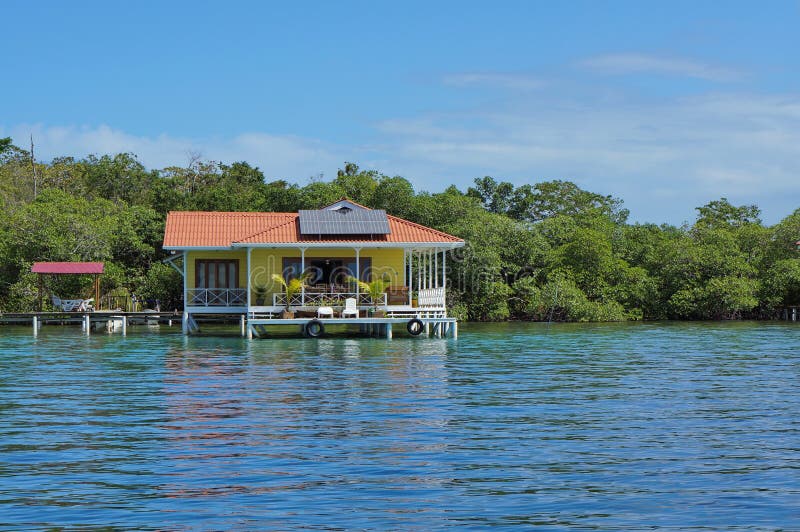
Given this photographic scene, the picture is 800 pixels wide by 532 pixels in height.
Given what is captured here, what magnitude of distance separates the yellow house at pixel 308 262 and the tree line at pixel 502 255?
10374 millimetres

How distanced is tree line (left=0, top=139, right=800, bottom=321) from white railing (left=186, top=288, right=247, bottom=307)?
10.6m

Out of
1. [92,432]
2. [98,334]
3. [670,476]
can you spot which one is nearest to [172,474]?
[92,432]

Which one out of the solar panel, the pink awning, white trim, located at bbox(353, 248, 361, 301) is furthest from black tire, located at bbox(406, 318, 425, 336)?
the pink awning

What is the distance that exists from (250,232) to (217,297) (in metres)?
3.20

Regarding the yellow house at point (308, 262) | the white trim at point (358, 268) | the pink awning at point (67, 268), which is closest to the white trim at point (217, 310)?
the yellow house at point (308, 262)

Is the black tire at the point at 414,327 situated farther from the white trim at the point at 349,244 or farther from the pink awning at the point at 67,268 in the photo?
the pink awning at the point at 67,268

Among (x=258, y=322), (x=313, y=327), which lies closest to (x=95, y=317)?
(x=258, y=322)

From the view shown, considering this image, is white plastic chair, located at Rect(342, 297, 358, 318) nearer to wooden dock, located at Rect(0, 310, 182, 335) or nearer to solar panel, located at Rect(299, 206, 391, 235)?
solar panel, located at Rect(299, 206, 391, 235)

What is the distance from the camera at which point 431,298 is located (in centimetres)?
3719

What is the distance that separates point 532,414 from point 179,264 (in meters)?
32.8

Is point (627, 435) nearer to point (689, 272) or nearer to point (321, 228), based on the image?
point (321, 228)

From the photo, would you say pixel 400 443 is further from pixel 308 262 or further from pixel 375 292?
pixel 308 262

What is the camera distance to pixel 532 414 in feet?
55.6

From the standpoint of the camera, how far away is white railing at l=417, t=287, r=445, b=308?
36.9m
